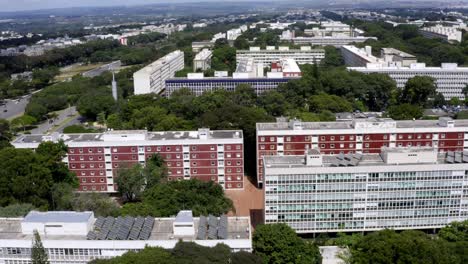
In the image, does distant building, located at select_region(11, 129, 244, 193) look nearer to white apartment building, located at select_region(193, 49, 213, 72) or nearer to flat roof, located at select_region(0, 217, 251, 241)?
flat roof, located at select_region(0, 217, 251, 241)

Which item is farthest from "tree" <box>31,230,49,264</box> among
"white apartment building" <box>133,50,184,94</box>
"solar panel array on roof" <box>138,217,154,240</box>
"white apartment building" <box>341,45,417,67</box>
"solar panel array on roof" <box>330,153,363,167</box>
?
"white apartment building" <box>341,45,417,67</box>

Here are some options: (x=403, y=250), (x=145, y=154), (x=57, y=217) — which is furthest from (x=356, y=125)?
(x=57, y=217)

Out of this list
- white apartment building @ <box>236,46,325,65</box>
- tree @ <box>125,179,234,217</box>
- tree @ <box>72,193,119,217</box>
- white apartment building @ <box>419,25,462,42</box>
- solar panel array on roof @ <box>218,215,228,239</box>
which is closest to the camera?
solar panel array on roof @ <box>218,215,228,239</box>

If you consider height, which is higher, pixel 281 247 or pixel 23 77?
pixel 23 77

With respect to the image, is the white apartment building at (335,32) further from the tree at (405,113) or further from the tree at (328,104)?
the tree at (405,113)

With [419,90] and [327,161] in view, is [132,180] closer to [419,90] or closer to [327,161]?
[327,161]

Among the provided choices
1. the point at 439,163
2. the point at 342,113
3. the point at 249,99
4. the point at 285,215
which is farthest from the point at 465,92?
the point at 285,215

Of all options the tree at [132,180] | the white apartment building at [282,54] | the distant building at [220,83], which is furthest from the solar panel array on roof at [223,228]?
the white apartment building at [282,54]
